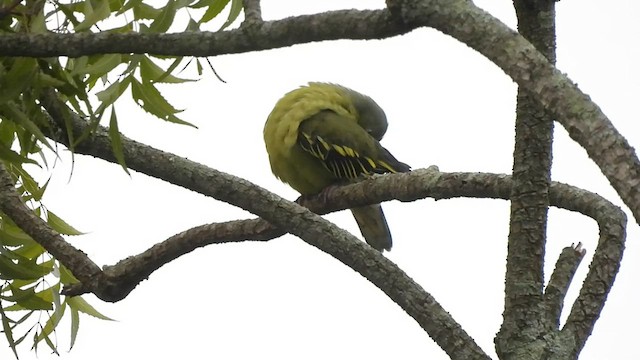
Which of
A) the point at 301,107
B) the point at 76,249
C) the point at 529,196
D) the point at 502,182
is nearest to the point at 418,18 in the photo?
the point at 529,196

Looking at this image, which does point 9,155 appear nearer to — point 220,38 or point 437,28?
point 220,38

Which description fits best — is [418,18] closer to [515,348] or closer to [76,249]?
[515,348]

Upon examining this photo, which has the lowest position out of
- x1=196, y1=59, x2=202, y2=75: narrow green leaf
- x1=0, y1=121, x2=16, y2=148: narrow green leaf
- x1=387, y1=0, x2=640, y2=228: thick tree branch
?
x1=387, y1=0, x2=640, y2=228: thick tree branch

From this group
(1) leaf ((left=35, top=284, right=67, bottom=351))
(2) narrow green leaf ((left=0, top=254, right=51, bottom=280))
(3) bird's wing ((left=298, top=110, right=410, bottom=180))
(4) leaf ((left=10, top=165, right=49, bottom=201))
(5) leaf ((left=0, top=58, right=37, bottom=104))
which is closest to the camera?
(5) leaf ((left=0, top=58, right=37, bottom=104))

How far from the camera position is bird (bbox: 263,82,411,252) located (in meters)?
4.01

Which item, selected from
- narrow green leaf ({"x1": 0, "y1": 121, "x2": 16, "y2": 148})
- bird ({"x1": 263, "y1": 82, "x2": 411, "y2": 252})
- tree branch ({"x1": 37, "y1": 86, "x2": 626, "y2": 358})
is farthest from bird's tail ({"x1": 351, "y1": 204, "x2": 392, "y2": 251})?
narrow green leaf ({"x1": 0, "y1": 121, "x2": 16, "y2": 148})

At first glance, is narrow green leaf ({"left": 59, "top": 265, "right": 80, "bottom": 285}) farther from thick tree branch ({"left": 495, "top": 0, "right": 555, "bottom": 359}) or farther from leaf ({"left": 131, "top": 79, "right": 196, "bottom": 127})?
thick tree branch ({"left": 495, "top": 0, "right": 555, "bottom": 359})

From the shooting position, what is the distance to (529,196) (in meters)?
2.09

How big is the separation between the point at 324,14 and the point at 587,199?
93cm

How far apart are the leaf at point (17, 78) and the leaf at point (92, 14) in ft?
0.41

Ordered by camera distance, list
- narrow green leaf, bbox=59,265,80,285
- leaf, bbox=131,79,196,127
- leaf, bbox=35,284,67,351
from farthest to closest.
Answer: narrow green leaf, bbox=59,265,80,285, leaf, bbox=35,284,67,351, leaf, bbox=131,79,196,127

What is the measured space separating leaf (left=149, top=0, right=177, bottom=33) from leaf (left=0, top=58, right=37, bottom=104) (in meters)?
0.25

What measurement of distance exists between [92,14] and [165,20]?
0.14 meters

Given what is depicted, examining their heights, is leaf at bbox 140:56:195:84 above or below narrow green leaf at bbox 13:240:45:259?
above
